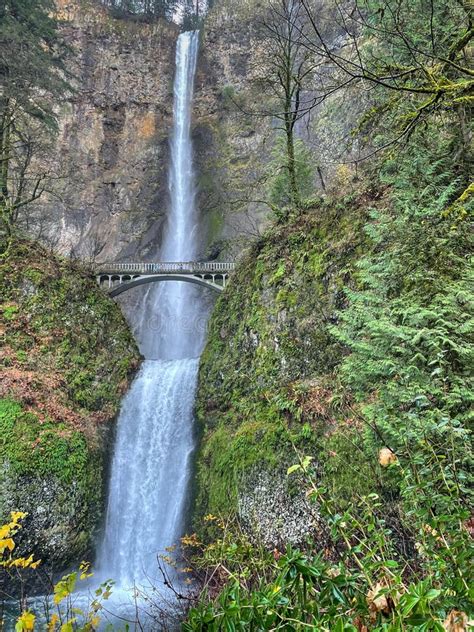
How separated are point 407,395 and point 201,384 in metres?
8.77

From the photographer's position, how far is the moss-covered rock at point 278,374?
6852 mm

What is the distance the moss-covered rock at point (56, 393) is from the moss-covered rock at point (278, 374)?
112 inches

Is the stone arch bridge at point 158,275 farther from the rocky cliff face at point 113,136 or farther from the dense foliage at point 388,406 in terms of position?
the dense foliage at point 388,406

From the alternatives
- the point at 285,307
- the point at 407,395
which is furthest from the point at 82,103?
the point at 407,395

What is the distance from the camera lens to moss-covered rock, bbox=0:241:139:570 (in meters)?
8.67

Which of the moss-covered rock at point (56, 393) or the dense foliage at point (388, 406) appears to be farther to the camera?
the moss-covered rock at point (56, 393)

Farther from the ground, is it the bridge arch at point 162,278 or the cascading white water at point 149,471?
the bridge arch at point 162,278

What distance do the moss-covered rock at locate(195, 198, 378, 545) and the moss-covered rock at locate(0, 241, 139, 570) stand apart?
284 centimetres

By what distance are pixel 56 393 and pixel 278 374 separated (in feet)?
20.5

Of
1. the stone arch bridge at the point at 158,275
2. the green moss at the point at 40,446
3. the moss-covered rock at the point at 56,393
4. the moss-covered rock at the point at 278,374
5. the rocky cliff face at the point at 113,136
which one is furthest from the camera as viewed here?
the rocky cliff face at the point at 113,136

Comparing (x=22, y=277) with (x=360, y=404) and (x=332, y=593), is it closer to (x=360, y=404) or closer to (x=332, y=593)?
(x=360, y=404)

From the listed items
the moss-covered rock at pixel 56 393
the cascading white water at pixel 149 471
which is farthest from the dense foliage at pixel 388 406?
the moss-covered rock at pixel 56 393

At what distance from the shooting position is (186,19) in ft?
130

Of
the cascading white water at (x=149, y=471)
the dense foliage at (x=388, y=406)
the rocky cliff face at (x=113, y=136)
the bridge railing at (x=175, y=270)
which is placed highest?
the rocky cliff face at (x=113, y=136)
